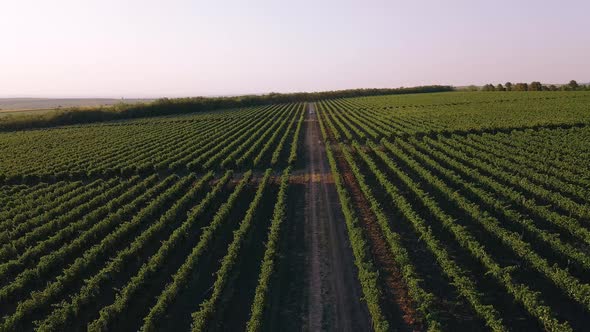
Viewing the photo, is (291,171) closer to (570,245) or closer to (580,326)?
(570,245)

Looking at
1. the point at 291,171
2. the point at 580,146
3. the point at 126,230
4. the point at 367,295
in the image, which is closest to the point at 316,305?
the point at 367,295

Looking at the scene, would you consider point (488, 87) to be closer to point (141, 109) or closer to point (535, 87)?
point (535, 87)

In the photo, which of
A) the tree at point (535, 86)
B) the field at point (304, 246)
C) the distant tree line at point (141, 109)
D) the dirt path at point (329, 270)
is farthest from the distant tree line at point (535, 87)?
the dirt path at point (329, 270)

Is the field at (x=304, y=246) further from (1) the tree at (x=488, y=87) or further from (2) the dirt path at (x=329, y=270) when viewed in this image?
(1) the tree at (x=488, y=87)

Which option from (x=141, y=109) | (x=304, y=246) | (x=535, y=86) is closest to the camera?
(x=304, y=246)

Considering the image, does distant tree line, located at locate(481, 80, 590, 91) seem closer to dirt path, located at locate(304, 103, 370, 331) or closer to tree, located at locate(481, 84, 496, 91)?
tree, located at locate(481, 84, 496, 91)

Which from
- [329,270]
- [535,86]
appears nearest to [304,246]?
Answer: [329,270]

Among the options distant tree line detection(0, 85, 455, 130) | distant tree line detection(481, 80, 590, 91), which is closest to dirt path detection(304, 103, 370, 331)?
distant tree line detection(0, 85, 455, 130)
